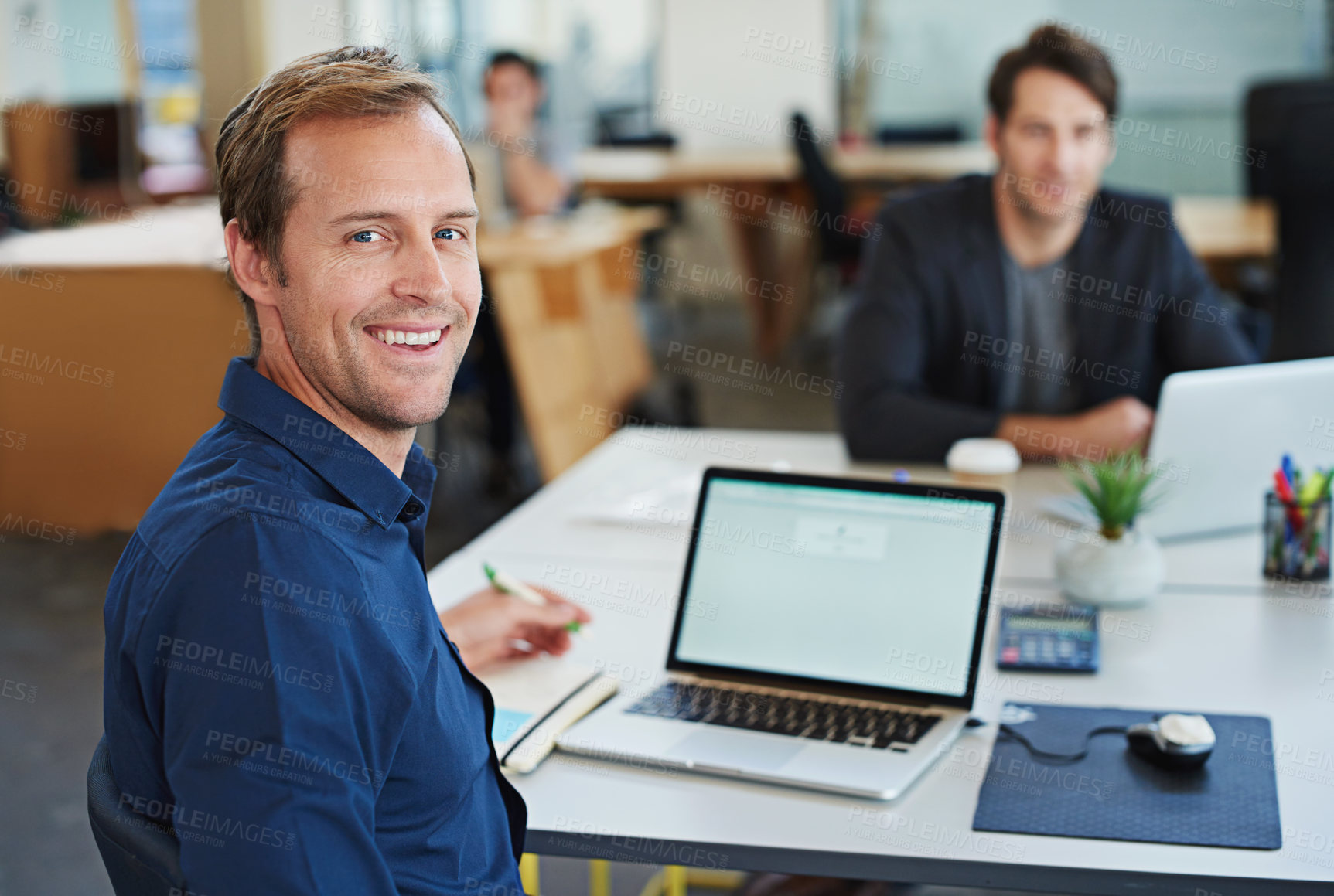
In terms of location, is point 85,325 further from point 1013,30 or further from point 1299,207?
point 1013,30

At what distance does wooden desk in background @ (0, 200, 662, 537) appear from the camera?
3764 mm

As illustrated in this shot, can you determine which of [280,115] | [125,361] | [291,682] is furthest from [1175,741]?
[125,361]

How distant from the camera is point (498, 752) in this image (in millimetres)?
1235

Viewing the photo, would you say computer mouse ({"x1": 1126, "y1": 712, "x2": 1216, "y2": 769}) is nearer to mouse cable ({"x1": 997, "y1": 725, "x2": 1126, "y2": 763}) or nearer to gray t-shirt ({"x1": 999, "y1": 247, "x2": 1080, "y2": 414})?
mouse cable ({"x1": 997, "y1": 725, "x2": 1126, "y2": 763})

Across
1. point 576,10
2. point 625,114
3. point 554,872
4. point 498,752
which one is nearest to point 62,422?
point 554,872

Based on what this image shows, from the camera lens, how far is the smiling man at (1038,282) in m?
2.25

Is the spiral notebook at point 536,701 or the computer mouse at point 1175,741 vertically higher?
the computer mouse at point 1175,741

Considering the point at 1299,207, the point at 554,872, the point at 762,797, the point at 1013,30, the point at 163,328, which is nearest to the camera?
the point at 762,797

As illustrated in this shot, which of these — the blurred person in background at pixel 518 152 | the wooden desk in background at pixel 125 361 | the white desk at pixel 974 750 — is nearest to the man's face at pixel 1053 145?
the white desk at pixel 974 750

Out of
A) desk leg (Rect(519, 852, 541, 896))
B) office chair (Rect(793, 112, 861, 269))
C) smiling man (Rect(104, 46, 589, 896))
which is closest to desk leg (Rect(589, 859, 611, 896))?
desk leg (Rect(519, 852, 541, 896))

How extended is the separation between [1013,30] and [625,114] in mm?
2701

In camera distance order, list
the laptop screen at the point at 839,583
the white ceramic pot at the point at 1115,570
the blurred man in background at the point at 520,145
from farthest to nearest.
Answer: the blurred man in background at the point at 520,145 → the white ceramic pot at the point at 1115,570 → the laptop screen at the point at 839,583

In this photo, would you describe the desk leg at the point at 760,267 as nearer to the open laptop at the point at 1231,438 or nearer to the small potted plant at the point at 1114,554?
the open laptop at the point at 1231,438

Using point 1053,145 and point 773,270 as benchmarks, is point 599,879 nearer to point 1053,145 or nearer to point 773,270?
point 1053,145
